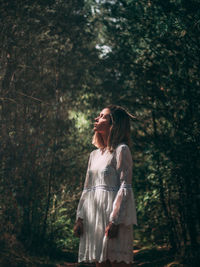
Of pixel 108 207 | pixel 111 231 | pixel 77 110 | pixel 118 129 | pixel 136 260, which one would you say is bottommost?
pixel 136 260

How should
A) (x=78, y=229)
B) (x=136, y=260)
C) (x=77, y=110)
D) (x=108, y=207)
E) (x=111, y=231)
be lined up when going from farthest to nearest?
(x=77, y=110), (x=136, y=260), (x=78, y=229), (x=108, y=207), (x=111, y=231)

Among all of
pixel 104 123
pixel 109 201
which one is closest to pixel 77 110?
pixel 104 123

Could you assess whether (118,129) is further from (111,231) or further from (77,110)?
(77,110)

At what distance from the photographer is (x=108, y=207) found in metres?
3.38

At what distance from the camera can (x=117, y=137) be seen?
11.8 feet

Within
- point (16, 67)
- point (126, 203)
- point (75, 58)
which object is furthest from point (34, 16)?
point (126, 203)

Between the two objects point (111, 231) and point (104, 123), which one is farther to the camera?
point (104, 123)

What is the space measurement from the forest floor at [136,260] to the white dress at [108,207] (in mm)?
3493

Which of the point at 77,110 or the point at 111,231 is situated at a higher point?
the point at 77,110

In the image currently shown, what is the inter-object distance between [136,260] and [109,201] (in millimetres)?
5537

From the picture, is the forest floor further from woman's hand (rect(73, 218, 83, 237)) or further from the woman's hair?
the woman's hair

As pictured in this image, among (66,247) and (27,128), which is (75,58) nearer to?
(27,128)

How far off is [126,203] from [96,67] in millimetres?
6478

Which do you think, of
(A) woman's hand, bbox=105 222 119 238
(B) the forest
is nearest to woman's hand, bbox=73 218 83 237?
(A) woman's hand, bbox=105 222 119 238
